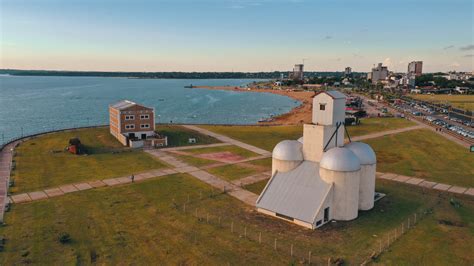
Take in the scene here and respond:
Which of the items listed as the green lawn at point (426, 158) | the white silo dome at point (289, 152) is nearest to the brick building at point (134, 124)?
the white silo dome at point (289, 152)

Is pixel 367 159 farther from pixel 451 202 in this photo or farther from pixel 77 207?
pixel 77 207

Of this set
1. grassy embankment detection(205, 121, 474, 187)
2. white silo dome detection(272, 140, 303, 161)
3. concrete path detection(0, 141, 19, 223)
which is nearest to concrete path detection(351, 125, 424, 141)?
grassy embankment detection(205, 121, 474, 187)

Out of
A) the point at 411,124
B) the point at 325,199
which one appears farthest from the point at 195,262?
the point at 411,124

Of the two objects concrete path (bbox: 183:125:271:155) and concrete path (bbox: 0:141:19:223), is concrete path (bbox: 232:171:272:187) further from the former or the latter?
concrete path (bbox: 0:141:19:223)

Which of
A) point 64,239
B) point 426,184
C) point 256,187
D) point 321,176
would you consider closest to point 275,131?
point 256,187

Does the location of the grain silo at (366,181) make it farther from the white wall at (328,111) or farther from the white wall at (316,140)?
the white wall at (328,111)

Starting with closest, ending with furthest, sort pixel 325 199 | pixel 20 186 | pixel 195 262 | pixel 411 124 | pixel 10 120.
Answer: pixel 195 262 → pixel 325 199 → pixel 20 186 → pixel 411 124 → pixel 10 120
